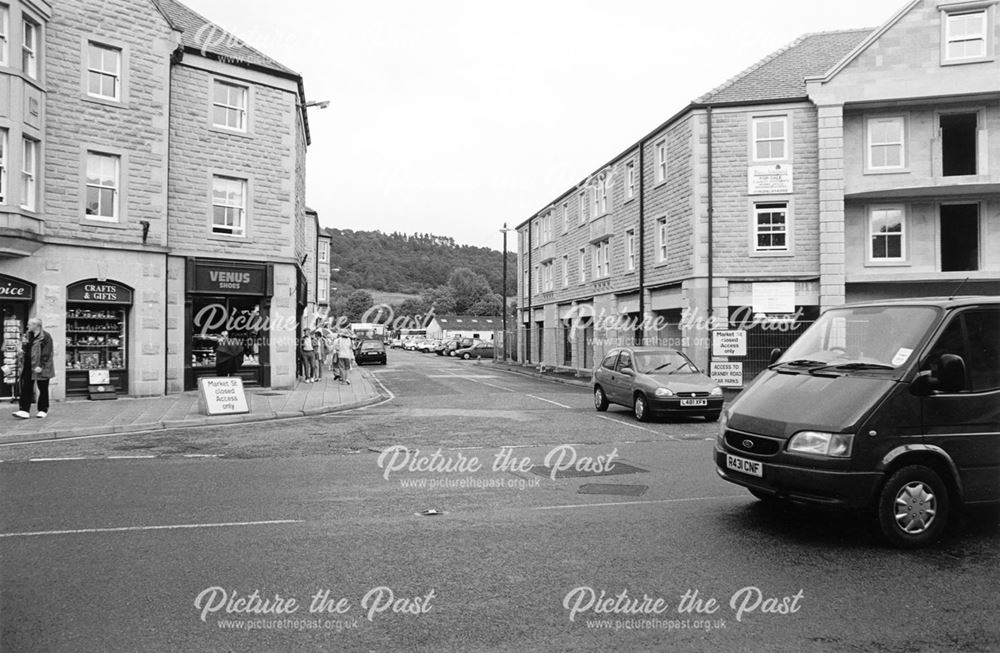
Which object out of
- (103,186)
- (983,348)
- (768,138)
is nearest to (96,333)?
(103,186)

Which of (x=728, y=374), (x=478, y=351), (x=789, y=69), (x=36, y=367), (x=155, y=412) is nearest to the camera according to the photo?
(x=36, y=367)

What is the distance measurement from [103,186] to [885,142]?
2369 cm

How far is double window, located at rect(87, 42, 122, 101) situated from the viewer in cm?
1878

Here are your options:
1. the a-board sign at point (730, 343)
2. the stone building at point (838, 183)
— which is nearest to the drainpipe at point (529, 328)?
the stone building at point (838, 183)

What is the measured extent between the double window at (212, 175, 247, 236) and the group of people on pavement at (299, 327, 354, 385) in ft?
16.9

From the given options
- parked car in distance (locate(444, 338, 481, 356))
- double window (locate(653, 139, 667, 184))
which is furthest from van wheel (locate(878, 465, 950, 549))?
parked car in distance (locate(444, 338, 481, 356))

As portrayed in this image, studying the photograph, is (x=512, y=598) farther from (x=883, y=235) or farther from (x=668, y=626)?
(x=883, y=235)

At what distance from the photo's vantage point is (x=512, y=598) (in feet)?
15.1

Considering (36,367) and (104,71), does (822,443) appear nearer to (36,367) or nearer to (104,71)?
(36,367)

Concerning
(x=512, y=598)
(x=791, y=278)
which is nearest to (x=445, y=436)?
(x=512, y=598)

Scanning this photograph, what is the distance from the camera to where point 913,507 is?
5715 millimetres

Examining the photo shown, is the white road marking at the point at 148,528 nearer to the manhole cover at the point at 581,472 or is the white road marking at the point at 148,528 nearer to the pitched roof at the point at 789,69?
the manhole cover at the point at 581,472

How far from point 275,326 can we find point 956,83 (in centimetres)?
2254

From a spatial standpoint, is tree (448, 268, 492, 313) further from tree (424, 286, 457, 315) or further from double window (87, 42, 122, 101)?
double window (87, 42, 122, 101)
